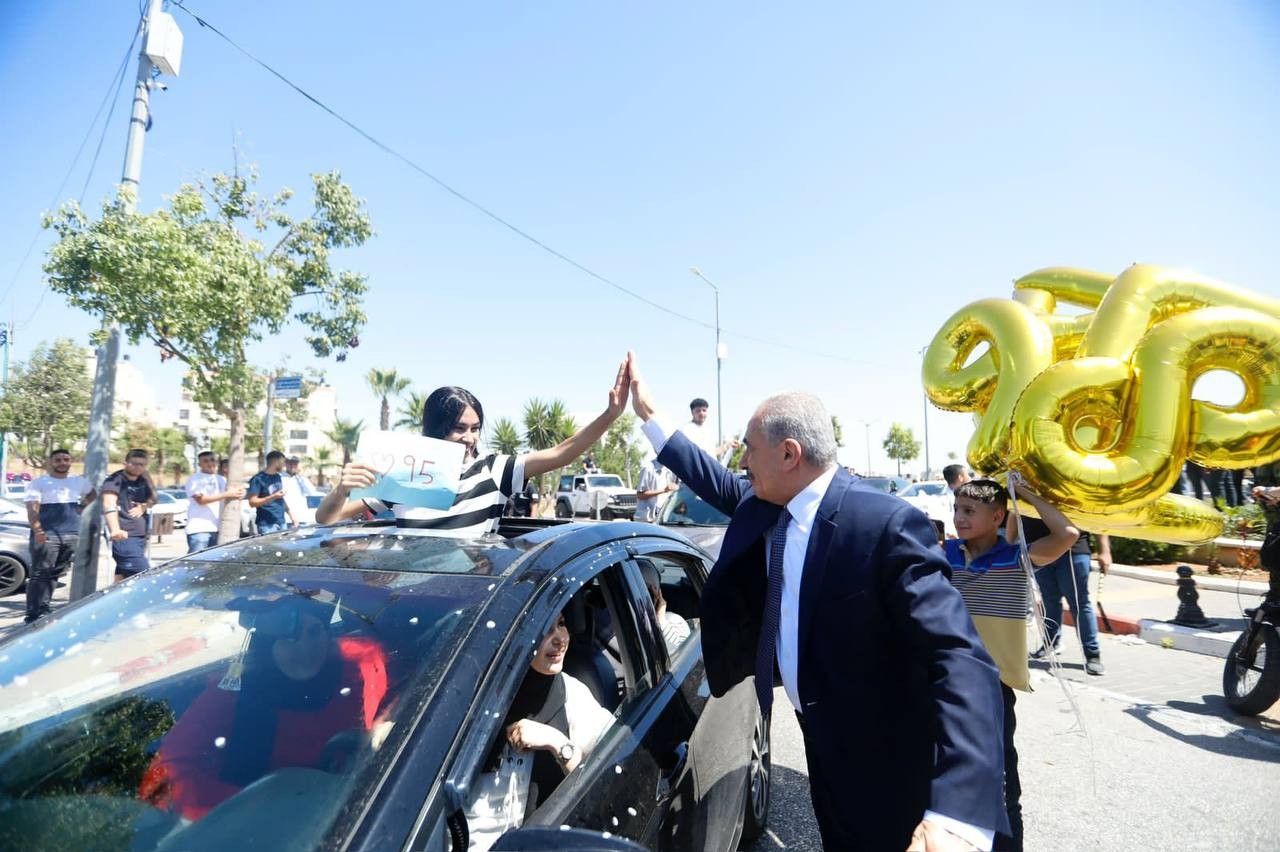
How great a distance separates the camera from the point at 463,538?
84.6 inches

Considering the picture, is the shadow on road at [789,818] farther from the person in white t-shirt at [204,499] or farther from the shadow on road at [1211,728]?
the person in white t-shirt at [204,499]

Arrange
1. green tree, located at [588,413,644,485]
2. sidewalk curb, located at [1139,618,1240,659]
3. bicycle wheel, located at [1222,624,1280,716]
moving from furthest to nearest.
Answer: green tree, located at [588,413,644,485]
sidewalk curb, located at [1139,618,1240,659]
bicycle wheel, located at [1222,624,1280,716]

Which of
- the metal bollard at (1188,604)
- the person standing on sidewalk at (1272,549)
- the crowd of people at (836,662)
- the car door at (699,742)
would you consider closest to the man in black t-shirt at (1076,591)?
the person standing on sidewalk at (1272,549)

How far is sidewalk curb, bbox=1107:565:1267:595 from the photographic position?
964 centimetres

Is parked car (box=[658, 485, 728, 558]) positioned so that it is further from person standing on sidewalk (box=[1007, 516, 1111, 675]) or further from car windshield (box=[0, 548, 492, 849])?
car windshield (box=[0, 548, 492, 849])

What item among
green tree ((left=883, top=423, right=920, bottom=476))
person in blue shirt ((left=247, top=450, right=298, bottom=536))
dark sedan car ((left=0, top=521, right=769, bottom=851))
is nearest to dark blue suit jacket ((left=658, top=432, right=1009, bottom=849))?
dark sedan car ((left=0, top=521, right=769, bottom=851))

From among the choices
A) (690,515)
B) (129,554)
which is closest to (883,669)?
(690,515)

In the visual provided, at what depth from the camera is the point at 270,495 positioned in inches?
329

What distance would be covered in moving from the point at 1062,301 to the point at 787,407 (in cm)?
220

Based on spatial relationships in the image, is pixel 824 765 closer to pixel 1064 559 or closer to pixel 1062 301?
pixel 1062 301

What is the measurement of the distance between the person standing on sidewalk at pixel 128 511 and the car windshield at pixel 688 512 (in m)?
5.32

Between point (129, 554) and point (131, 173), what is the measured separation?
4.00 m

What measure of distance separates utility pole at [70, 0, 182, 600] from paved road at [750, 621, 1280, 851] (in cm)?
721

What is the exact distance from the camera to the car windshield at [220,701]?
4.56 ft
